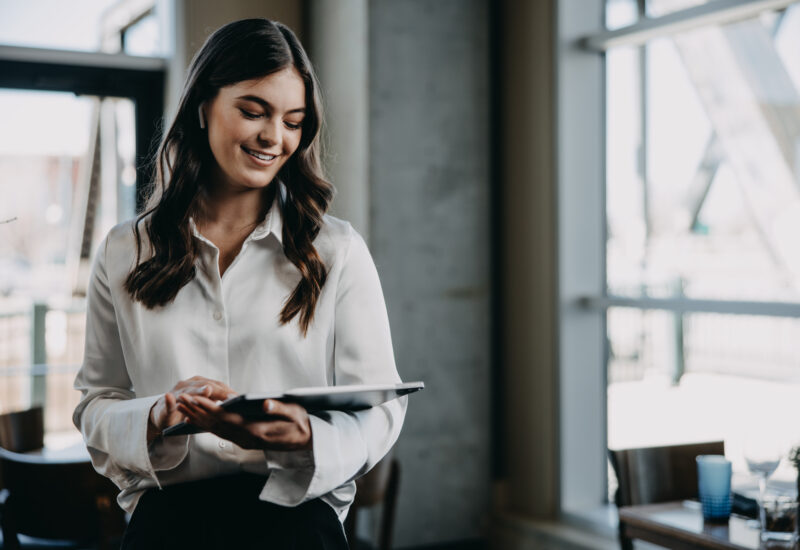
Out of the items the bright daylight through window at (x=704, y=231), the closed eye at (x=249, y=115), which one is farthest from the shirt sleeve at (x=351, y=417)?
the bright daylight through window at (x=704, y=231)

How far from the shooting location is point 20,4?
4.04 metres

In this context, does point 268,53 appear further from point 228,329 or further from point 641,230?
point 641,230

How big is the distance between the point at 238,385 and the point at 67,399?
3.33 m

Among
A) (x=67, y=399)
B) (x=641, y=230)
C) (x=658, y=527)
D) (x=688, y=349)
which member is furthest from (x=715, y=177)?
(x=67, y=399)

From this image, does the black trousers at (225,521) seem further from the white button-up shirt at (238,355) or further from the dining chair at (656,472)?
the dining chair at (656,472)

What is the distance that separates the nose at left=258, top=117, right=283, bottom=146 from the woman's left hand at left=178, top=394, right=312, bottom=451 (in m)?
0.38

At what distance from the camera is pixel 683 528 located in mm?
2094

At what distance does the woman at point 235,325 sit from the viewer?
117 centimetres

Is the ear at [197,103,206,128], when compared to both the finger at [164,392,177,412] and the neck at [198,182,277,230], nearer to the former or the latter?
the neck at [198,182,277,230]

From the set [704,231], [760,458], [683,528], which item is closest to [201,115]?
[683,528]

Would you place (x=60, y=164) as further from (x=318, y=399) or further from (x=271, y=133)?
(x=318, y=399)

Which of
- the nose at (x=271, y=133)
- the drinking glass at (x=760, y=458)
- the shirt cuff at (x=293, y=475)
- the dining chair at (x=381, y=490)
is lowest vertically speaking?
the dining chair at (x=381, y=490)

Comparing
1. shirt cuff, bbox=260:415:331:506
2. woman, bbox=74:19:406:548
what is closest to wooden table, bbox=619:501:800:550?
woman, bbox=74:19:406:548

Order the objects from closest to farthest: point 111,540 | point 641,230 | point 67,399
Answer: point 111,540 < point 641,230 < point 67,399
